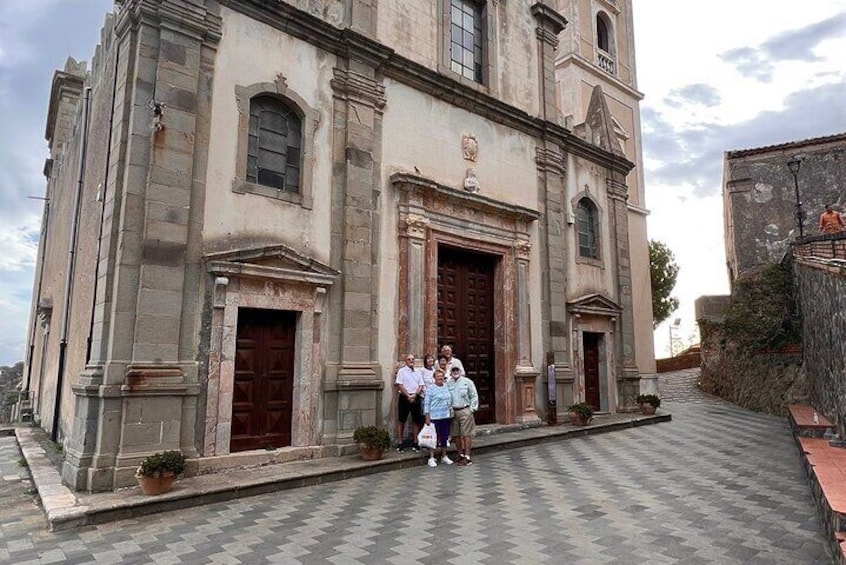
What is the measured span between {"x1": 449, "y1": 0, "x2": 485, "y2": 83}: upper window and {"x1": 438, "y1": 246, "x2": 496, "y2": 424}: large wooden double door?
4475 millimetres

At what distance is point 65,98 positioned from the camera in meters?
16.8

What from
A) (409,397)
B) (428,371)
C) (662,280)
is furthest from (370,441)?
(662,280)

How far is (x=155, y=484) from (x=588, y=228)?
12607 mm

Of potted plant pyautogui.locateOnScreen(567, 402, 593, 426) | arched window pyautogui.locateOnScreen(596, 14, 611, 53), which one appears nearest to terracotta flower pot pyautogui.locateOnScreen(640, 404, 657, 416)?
potted plant pyautogui.locateOnScreen(567, 402, 593, 426)

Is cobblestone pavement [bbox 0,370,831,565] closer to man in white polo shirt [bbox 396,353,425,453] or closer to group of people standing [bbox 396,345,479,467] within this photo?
group of people standing [bbox 396,345,479,467]

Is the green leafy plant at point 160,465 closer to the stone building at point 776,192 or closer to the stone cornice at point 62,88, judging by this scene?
the stone cornice at point 62,88

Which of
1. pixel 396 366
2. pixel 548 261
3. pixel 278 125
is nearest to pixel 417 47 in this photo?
pixel 278 125

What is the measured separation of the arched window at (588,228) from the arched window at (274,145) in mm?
8641

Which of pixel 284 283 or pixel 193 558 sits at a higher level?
pixel 284 283

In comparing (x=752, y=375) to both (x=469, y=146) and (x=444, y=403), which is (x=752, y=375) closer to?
(x=469, y=146)

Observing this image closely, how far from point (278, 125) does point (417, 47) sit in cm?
407

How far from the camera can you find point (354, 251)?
952 cm

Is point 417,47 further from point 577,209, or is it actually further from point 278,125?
point 577,209

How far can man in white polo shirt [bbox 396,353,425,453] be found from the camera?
30.5ft
